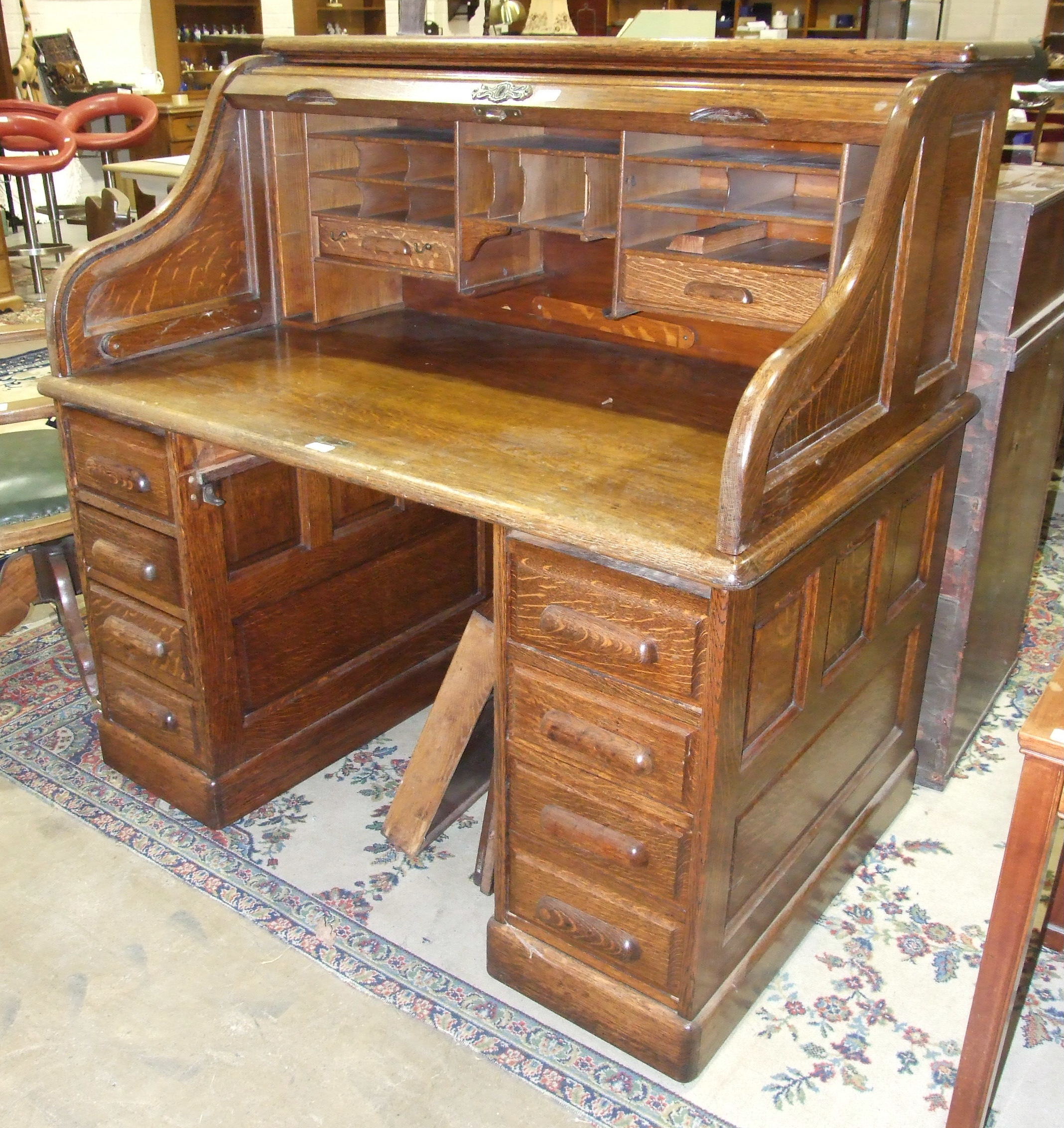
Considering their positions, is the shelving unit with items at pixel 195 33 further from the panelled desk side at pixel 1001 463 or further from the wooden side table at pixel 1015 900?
the wooden side table at pixel 1015 900

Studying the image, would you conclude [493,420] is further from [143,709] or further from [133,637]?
[143,709]

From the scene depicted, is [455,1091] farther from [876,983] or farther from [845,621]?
[845,621]

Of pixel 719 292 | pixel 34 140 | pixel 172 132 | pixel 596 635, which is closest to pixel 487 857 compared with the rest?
pixel 596 635

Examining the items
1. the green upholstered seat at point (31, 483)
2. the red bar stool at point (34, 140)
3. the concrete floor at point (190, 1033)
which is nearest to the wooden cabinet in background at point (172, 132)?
the red bar stool at point (34, 140)

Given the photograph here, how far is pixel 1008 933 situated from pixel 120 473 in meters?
1.65

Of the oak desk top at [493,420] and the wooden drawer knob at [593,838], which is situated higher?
the oak desk top at [493,420]

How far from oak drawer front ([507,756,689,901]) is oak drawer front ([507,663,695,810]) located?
1.8 inches

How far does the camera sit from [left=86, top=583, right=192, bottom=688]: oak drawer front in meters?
2.22

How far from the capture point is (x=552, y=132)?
2.13 metres

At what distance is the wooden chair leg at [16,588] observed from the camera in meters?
2.67

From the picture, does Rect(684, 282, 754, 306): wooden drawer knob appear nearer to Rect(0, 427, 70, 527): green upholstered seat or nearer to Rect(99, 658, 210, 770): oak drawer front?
Rect(99, 658, 210, 770): oak drawer front

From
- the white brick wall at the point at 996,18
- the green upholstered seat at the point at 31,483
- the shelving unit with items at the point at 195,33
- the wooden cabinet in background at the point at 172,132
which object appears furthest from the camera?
the shelving unit with items at the point at 195,33

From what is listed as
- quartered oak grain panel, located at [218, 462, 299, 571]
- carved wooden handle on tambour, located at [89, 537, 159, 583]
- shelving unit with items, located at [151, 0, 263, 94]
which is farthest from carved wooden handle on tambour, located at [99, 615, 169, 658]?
shelving unit with items, located at [151, 0, 263, 94]

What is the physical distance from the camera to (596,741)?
65.6 inches
